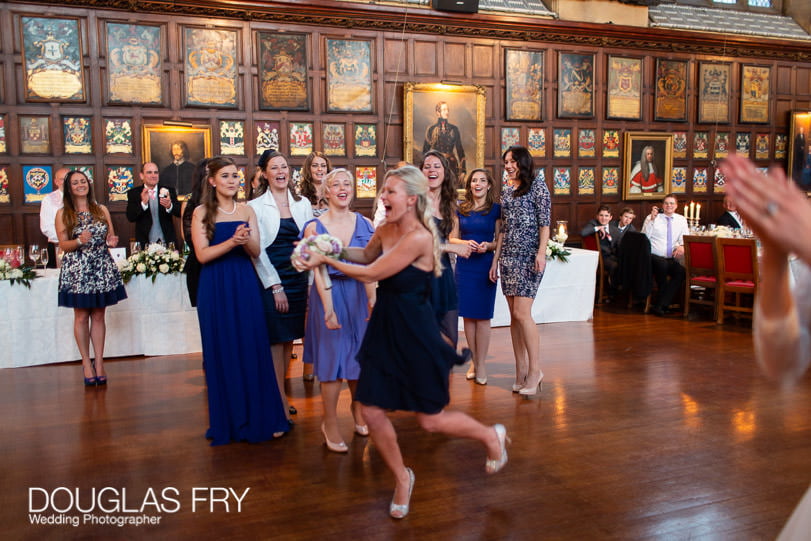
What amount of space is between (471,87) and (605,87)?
270 cm

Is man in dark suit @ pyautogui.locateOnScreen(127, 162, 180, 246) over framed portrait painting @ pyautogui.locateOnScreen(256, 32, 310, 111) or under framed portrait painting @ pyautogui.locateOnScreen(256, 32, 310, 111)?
under

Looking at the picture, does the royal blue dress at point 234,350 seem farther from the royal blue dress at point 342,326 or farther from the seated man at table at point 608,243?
the seated man at table at point 608,243

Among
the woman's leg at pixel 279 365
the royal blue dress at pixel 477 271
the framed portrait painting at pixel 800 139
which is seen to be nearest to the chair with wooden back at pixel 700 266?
the royal blue dress at pixel 477 271

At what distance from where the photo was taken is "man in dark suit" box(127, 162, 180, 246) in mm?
8242

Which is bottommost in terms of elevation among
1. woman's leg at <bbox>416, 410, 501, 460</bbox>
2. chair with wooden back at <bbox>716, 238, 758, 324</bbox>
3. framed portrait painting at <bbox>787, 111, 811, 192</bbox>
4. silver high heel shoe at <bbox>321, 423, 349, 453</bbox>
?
silver high heel shoe at <bbox>321, 423, 349, 453</bbox>

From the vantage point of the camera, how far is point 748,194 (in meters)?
1.18

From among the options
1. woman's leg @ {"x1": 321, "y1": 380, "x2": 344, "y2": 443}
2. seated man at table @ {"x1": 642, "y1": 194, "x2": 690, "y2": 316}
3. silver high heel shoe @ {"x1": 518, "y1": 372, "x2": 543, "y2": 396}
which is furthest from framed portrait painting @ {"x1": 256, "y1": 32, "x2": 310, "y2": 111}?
woman's leg @ {"x1": 321, "y1": 380, "x2": 344, "y2": 443}

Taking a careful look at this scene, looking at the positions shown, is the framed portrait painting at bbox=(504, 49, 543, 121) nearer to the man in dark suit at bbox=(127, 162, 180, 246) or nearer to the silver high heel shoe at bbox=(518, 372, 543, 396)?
the man in dark suit at bbox=(127, 162, 180, 246)

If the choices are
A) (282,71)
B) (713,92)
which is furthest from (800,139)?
(282,71)

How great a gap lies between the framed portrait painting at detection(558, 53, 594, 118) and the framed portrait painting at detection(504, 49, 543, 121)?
1.34ft

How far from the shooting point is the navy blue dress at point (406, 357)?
310cm

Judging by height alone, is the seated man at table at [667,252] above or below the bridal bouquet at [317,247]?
below

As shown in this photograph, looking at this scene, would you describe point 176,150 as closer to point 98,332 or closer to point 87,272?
point 87,272

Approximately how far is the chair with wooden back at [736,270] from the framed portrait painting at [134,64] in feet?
25.5
